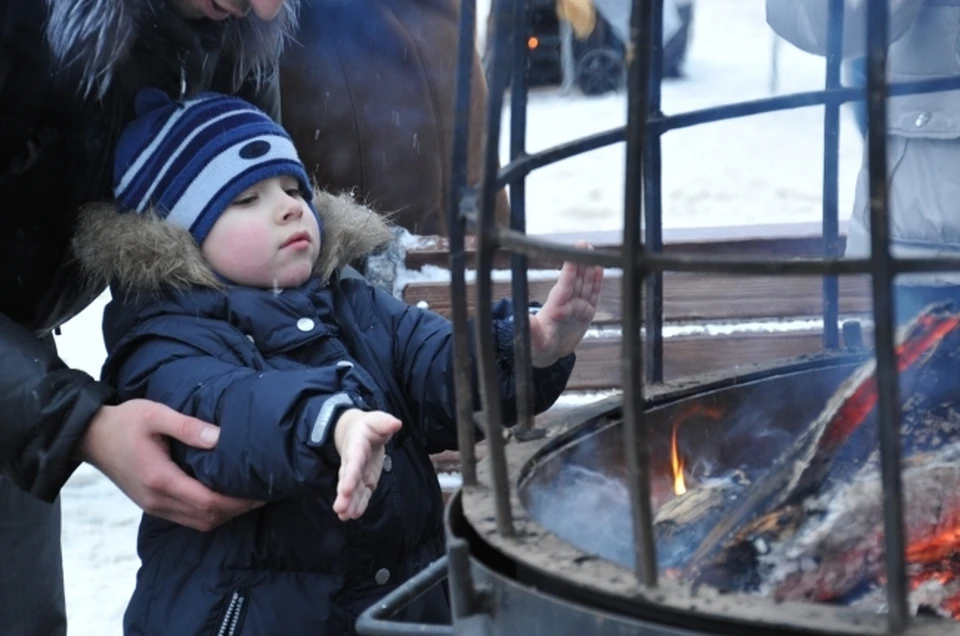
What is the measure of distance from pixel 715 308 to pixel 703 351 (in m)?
0.16

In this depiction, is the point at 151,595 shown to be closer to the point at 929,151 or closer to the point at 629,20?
the point at 629,20

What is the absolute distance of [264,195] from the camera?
7.49 ft

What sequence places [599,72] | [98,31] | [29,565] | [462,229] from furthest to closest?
1. [599,72]
2. [29,565]
3. [98,31]
4. [462,229]

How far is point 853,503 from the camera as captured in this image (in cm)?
162

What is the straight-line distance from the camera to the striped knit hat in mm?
2250

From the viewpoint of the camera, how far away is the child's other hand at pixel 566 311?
2.06 metres

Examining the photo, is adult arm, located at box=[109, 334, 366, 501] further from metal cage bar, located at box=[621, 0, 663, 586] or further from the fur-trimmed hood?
metal cage bar, located at box=[621, 0, 663, 586]

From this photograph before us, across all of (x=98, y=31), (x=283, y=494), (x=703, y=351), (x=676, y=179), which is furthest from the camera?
(x=676, y=179)

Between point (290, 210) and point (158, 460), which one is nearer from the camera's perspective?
point (158, 460)

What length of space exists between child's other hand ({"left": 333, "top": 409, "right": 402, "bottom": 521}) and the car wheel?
11141mm

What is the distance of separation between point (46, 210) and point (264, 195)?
370mm

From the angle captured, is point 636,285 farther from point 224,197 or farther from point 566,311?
point 224,197

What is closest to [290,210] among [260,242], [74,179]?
[260,242]

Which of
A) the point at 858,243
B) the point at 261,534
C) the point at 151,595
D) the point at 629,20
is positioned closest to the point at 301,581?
the point at 261,534
